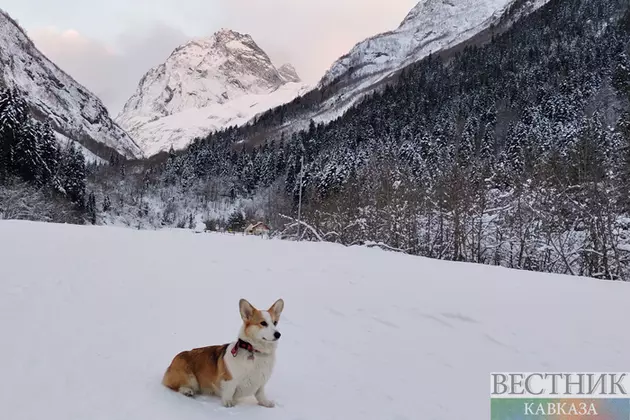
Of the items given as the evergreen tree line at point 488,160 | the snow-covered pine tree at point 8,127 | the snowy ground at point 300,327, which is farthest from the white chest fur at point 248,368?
the snow-covered pine tree at point 8,127

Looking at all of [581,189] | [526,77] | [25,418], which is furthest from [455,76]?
[25,418]

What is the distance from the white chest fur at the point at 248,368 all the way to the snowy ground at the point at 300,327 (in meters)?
0.24

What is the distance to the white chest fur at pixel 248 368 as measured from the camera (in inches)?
146

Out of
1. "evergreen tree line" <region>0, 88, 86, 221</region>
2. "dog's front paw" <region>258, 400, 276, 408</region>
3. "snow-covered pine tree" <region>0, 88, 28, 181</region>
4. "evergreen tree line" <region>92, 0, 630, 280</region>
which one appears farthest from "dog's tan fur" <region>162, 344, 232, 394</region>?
"snow-covered pine tree" <region>0, 88, 28, 181</region>

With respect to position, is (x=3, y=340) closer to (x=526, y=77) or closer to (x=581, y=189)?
(x=581, y=189)

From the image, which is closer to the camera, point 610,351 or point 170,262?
point 610,351

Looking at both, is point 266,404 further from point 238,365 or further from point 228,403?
point 238,365

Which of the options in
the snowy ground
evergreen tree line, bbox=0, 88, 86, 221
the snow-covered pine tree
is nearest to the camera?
the snowy ground

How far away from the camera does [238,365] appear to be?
3.72 metres

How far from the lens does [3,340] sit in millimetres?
A: 4695

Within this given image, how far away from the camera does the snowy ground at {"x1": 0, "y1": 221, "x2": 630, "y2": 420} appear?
406cm

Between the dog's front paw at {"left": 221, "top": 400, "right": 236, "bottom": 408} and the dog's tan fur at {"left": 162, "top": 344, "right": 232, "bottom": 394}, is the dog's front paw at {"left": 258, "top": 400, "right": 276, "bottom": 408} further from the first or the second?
the dog's tan fur at {"left": 162, "top": 344, "right": 232, "bottom": 394}

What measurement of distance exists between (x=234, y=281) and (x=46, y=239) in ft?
16.7

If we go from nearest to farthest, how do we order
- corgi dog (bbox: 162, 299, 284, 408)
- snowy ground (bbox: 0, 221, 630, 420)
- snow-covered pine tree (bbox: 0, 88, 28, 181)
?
corgi dog (bbox: 162, 299, 284, 408) < snowy ground (bbox: 0, 221, 630, 420) < snow-covered pine tree (bbox: 0, 88, 28, 181)
